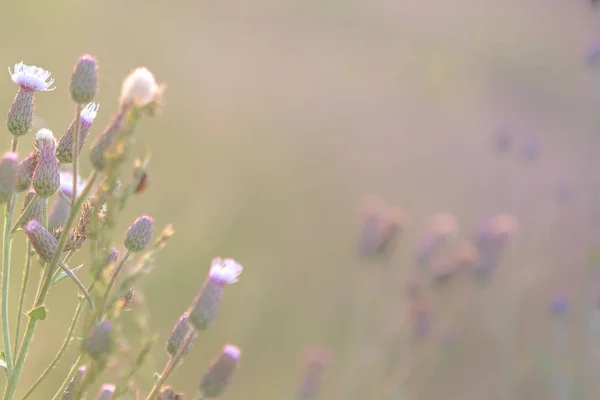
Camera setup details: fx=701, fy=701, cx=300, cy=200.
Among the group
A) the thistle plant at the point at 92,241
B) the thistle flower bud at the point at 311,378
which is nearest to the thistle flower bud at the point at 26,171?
the thistle plant at the point at 92,241

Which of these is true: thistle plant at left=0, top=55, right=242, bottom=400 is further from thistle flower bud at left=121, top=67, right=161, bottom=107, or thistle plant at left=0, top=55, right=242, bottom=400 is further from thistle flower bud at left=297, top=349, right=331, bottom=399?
thistle flower bud at left=297, top=349, right=331, bottom=399

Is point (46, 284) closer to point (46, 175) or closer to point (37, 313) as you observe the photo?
point (37, 313)

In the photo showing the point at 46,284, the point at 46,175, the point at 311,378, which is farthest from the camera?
the point at 311,378

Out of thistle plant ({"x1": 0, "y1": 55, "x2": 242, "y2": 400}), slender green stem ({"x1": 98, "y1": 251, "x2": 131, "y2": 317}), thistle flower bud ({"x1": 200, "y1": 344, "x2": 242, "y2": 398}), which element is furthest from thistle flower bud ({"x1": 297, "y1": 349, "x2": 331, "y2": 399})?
slender green stem ({"x1": 98, "y1": 251, "x2": 131, "y2": 317})

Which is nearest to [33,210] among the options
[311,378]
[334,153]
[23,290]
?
[23,290]

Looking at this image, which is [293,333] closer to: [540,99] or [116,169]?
[116,169]

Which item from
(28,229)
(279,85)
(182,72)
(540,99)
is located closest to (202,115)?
(182,72)
